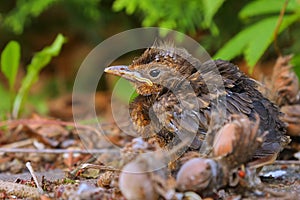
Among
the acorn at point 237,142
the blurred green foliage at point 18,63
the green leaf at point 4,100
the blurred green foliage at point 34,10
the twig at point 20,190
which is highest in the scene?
the blurred green foliage at point 34,10

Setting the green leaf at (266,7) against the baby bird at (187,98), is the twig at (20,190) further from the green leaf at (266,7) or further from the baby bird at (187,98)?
the green leaf at (266,7)

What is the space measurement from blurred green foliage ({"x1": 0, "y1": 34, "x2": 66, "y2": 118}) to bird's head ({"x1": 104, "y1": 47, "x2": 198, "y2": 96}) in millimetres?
1451

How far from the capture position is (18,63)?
13.1 feet

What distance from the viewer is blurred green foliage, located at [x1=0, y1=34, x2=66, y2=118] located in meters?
3.67

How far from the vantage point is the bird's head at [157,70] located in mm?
2311

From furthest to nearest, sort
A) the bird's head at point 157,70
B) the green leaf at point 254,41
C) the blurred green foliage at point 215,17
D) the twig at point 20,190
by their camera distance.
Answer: the blurred green foliage at point 215,17, the green leaf at point 254,41, the bird's head at point 157,70, the twig at point 20,190

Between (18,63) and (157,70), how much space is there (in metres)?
1.89

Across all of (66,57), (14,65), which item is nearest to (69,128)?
(14,65)

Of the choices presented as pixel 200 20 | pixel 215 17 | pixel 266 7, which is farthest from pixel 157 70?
pixel 215 17

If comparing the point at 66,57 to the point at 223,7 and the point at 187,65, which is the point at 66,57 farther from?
the point at 187,65

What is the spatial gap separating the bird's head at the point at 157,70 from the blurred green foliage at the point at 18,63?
145cm

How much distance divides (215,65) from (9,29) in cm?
388

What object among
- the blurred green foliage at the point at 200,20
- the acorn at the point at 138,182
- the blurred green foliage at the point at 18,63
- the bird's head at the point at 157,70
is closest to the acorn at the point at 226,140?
the acorn at the point at 138,182

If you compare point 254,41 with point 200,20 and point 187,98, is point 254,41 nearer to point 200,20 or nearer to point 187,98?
point 200,20
